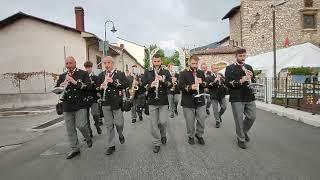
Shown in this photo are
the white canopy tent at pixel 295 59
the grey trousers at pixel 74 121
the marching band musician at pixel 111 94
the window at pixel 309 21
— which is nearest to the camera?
the grey trousers at pixel 74 121

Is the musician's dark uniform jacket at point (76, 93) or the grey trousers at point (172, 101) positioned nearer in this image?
the musician's dark uniform jacket at point (76, 93)

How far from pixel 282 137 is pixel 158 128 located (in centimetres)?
327

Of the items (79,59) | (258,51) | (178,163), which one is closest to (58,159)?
(178,163)

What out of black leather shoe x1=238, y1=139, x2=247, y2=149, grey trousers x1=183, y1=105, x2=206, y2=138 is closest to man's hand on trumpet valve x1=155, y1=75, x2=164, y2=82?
grey trousers x1=183, y1=105, x2=206, y2=138

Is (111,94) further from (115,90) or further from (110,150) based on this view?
(110,150)

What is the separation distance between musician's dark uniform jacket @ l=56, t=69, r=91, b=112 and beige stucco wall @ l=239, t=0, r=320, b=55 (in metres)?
42.5

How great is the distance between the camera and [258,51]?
163 ft

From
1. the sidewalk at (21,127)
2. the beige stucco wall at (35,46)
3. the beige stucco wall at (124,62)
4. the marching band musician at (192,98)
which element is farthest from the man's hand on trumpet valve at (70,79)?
the beige stucco wall at (124,62)

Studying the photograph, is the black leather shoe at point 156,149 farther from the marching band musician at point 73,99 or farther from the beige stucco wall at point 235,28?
the beige stucco wall at point 235,28

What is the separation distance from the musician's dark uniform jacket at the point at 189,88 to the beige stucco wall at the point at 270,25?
41387 mm

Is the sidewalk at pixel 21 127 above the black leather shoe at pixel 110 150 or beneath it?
beneath

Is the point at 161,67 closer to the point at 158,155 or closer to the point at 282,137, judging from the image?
the point at 158,155

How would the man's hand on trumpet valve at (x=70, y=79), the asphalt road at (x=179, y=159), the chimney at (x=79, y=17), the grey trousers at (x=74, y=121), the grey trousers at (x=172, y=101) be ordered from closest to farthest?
the asphalt road at (x=179, y=159), the man's hand on trumpet valve at (x=70, y=79), the grey trousers at (x=74, y=121), the grey trousers at (x=172, y=101), the chimney at (x=79, y=17)

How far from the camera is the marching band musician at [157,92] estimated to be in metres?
9.23
